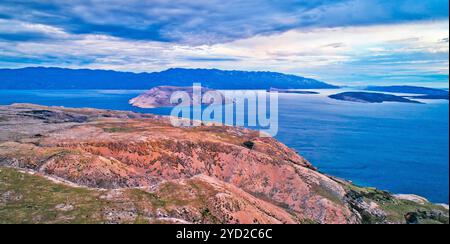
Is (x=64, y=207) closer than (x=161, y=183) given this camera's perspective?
Yes

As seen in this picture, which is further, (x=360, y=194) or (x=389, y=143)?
(x=389, y=143)

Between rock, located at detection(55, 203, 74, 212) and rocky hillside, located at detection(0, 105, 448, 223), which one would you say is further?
rocky hillside, located at detection(0, 105, 448, 223)

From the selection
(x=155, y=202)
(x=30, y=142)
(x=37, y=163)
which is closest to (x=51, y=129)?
(x=30, y=142)

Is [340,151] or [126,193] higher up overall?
[126,193]

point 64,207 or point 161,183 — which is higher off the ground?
point 161,183

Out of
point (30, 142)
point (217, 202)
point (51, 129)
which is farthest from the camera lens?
point (51, 129)

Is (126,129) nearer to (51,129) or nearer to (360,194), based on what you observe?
(51,129)

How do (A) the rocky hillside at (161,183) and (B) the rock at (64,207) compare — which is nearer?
(B) the rock at (64,207)
